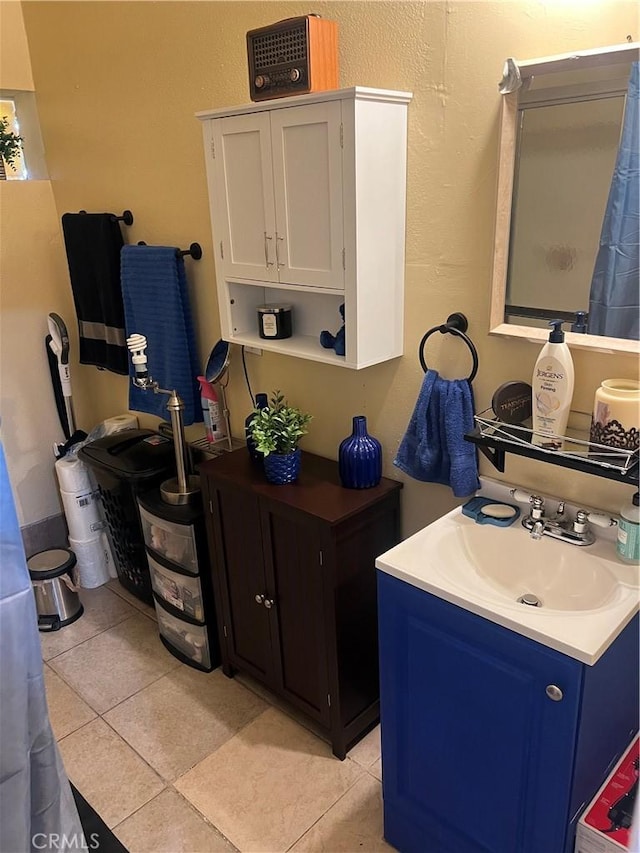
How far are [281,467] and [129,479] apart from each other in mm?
794

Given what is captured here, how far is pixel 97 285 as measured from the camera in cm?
271

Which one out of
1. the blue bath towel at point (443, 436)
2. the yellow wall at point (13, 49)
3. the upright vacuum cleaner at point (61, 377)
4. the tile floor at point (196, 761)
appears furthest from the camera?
the upright vacuum cleaner at point (61, 377)

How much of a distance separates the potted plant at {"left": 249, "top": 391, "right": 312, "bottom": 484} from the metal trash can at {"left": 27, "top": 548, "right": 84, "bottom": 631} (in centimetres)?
121

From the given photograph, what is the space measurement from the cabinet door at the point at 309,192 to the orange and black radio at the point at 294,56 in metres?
0.06

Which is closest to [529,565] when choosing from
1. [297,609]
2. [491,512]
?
[491,512]

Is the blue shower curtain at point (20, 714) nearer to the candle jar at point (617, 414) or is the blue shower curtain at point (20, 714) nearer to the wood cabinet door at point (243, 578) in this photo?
the wood cabinet door at point (243, 578)

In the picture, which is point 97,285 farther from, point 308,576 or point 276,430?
point 308,576

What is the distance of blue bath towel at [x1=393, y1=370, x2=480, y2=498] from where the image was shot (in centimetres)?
169

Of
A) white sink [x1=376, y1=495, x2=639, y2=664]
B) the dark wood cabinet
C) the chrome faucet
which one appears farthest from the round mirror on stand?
the chrome faucet

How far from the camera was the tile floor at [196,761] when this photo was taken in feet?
5.91

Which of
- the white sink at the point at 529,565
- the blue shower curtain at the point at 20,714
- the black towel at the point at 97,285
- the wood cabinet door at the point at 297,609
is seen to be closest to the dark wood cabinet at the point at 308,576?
the wood cabinet door at the point at 297,609

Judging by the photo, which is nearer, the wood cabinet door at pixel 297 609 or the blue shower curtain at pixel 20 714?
the blue shower curtain at pixel 20 714

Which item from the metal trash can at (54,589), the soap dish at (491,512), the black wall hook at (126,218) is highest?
the black wall hook at (126,218)

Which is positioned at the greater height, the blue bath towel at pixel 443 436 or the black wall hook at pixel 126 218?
the black wall hook at pixel 126 218
